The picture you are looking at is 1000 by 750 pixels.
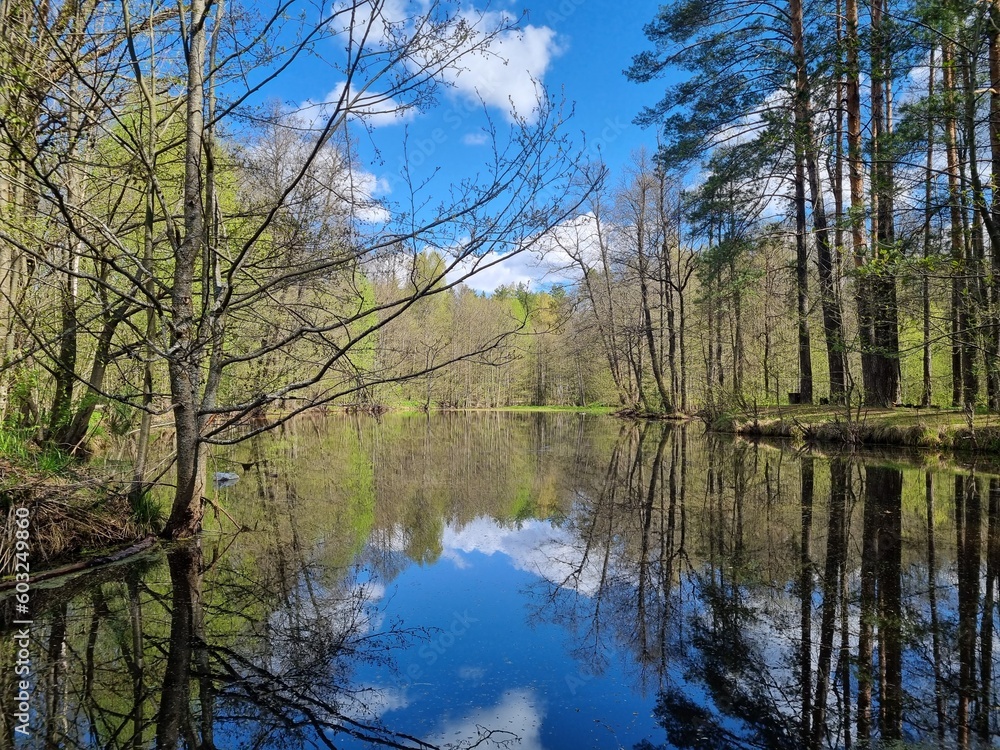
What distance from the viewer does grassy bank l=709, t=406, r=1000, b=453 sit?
1044 cm

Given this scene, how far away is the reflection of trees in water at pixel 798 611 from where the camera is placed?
7.55ft

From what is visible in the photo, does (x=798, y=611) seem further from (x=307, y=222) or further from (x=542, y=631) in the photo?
(x=307, y=222)

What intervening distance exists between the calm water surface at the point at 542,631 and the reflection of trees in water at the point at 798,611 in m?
0.02

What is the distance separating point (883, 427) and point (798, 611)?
10736mm

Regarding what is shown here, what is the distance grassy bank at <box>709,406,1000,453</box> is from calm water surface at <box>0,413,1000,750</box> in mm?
5198

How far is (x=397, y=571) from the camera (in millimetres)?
4539

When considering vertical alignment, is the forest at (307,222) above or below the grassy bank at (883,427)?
above

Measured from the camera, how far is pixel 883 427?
1189 cm

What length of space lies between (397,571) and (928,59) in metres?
14.5

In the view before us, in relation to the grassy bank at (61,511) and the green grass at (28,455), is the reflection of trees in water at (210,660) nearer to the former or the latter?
the grassy bank at (61,511)

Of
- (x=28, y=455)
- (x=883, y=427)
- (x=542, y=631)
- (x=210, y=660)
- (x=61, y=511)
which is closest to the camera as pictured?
(x=210, y=660)

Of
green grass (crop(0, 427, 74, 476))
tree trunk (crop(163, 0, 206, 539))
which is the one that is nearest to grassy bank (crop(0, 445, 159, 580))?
green grass (crop(0, 427, 74, 476))

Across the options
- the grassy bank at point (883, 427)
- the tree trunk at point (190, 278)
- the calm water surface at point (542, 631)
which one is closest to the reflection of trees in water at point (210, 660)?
the calm water surface at point (542, 631)

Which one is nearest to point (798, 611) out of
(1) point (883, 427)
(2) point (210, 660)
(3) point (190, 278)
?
(2) point (210, 660)
